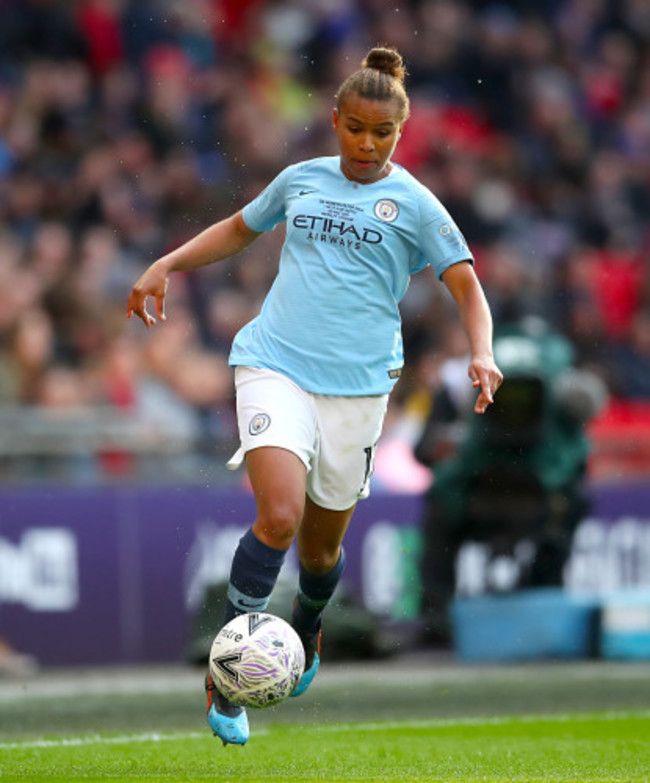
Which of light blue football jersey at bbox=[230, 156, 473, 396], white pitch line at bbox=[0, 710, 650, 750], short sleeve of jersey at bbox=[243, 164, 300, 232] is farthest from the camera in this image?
white pitch line at bbox=[0, 710, 650, 750]

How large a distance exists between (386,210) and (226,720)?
1.89 m

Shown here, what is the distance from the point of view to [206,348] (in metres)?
12.4

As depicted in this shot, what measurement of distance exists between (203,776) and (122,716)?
2.45 m

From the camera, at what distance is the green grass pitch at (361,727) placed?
6.28m

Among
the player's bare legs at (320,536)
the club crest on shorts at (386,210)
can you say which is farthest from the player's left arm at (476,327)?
A: the player's bare legs at (320,536)

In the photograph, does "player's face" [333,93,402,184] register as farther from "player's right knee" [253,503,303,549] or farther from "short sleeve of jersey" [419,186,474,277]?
"player's right knee" [253,503,303,549]

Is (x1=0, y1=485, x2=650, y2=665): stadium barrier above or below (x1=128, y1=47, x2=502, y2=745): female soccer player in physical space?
below

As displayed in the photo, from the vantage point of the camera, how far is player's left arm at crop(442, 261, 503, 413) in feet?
19.7

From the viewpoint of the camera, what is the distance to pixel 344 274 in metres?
6.41

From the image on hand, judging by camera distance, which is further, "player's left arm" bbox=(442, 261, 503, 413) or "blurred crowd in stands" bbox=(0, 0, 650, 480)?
"blurred crowd in stands" bbox=(0, 0, 650, 480)

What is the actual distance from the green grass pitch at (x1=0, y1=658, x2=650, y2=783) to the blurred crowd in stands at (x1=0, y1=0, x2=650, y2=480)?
6.95 ft

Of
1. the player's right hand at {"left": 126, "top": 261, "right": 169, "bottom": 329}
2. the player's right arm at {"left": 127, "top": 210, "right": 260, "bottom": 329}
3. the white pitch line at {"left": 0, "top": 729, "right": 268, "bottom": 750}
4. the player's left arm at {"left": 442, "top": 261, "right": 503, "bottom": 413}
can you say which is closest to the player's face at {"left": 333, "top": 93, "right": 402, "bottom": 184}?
the player's left arm at {"left": 442, "top": 261, "right": 503, "bottom": 413}

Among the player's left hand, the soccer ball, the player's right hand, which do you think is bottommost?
the soccer ball

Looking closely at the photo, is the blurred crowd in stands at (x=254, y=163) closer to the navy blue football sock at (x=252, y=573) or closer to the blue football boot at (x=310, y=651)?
the blue football boot at (x=310, y=651)
